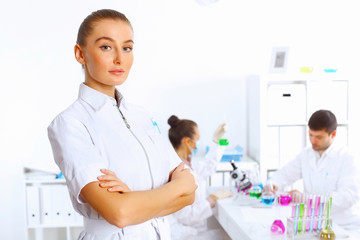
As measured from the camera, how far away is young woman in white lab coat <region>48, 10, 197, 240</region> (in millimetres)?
1143

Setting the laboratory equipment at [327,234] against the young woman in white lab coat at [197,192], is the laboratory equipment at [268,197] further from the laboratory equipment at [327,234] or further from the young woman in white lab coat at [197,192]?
the laboratory equipment at [327,234]

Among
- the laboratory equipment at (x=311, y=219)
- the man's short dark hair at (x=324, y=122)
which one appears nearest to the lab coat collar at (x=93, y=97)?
the laboratory equipment at (x=311, y=219)

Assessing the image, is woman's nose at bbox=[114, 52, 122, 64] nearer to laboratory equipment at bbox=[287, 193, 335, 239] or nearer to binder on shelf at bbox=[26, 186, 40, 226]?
laboratory equipment at bbox=[287, 193, 335, 239]

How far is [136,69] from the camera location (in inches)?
144

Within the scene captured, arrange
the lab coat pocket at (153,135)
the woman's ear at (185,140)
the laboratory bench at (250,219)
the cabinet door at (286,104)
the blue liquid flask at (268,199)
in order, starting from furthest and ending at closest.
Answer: the cabinet door at (286,104) → the woman's ear at (185,140) → the blue liquid flask at (268,199) → the laboratory bench at (250,219) → the lab coat pocket at (153,135)

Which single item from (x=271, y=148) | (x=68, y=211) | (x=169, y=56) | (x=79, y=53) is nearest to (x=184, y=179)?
(x=79, y=53)

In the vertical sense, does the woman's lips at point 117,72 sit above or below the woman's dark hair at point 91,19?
below

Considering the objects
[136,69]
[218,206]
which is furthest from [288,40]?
[218,206]

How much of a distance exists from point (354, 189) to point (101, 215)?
2.00 meters

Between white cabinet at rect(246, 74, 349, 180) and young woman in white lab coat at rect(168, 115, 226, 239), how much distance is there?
0.52 m

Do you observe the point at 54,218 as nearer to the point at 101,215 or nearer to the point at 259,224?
the point at 259,224

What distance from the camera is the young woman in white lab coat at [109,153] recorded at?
1.14 meters

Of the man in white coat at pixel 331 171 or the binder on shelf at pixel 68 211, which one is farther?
the binder on shelf at pixel 68 211

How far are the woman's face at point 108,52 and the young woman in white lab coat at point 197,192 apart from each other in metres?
1.51
